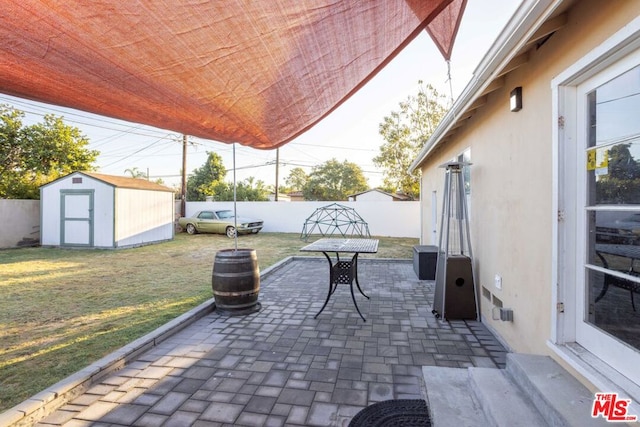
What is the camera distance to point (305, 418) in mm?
2285

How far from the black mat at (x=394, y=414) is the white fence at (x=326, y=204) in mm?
13209

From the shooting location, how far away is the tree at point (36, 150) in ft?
46.2

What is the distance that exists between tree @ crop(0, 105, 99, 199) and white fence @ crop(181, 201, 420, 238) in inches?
200

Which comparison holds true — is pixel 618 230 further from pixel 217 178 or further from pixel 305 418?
pixel 217 178

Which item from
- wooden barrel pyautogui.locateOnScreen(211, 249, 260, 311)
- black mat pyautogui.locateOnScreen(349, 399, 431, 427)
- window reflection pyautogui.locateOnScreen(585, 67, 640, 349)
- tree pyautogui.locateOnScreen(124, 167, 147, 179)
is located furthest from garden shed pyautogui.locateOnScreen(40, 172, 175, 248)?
tree pyautogui.locateOnScreen(124, 167, 147, 179)

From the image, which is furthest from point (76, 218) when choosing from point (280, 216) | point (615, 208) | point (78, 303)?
point (615, 208)

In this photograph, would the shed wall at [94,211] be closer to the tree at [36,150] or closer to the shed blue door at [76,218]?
the shed blue door at [76,218]

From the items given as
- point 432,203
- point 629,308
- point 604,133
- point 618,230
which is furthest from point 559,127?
point 432,203

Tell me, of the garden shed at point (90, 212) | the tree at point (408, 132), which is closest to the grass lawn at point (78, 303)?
the garden shed at point (90, 212)

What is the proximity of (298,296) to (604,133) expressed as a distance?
4311 mm

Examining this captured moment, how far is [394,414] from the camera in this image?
231 cm

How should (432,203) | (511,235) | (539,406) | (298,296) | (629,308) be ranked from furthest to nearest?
1. (432,203)
2. (298,296)
3. (511,235)
4. (539,406)
5. (629,308)

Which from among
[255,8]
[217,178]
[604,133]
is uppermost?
[217,178]

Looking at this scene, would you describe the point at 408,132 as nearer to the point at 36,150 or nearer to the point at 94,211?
the point at 94,211
